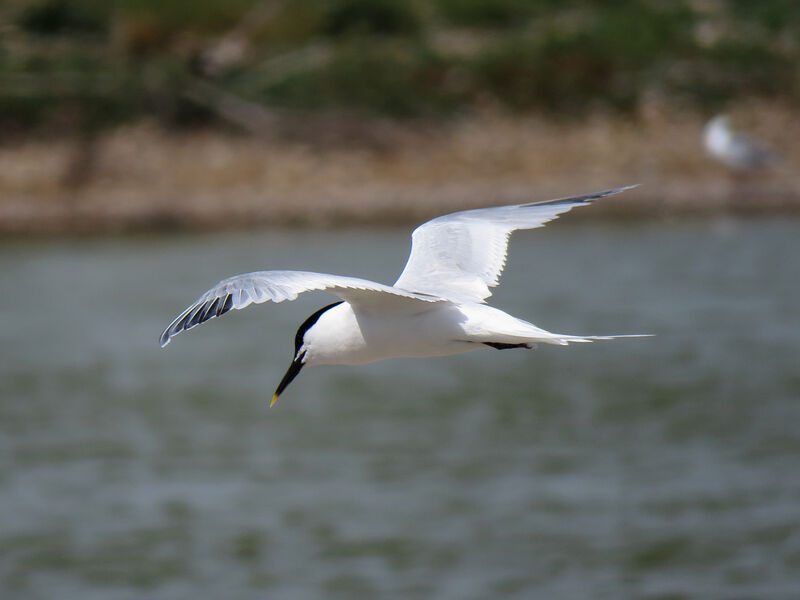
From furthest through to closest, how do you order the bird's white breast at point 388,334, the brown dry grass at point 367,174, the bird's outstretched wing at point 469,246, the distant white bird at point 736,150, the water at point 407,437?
the brown dry grass at point 367,174 < the distant white bird at point 736,150 < the water at point 407,437 < the bird's outstretched wing at point 469,246 < the bird's white breast at point 388,334

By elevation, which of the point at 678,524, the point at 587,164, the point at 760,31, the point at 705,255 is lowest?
the point at 678,524

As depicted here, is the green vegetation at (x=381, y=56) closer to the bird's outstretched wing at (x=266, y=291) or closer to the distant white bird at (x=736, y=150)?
the distant white bird at (x=736, y=150)

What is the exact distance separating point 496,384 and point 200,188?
22.5 feet

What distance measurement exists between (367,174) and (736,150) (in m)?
4.69

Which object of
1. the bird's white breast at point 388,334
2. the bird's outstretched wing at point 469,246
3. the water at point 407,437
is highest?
the bird's outstretched wing at point 469,246

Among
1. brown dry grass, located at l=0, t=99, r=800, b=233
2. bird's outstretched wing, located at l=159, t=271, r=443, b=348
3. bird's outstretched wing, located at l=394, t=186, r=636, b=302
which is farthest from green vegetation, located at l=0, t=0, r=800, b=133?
bird's outstretched wing, located at l=159, t=271, r=443, b=348

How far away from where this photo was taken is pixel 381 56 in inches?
834

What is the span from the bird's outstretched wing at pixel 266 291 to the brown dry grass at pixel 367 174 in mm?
12167

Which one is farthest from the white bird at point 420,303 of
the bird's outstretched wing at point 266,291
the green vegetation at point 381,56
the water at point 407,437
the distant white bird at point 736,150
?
the green vegetation at point 381,56

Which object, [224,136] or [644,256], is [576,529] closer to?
[644,256]

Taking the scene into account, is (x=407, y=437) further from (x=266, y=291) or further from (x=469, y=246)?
(x=266, y=291)

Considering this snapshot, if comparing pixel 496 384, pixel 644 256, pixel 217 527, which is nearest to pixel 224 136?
pixel 644 256

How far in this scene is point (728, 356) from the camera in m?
13.5

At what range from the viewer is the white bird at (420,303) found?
5.69 metres
